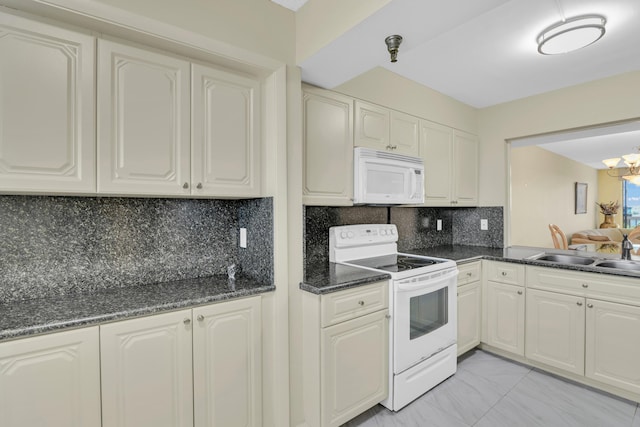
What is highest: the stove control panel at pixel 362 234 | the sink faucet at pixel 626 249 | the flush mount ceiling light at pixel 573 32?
the flush mount ceiling light at pixel 573 32

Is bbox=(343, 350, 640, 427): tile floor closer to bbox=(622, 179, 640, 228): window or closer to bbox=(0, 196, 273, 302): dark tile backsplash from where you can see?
bbox=(0, 196, 273, 302): dark tile backsplash

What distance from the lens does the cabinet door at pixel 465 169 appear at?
124 inches

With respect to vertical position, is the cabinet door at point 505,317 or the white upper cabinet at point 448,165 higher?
the white upper cabinet at point 448,165

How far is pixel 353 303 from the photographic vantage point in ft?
6.04

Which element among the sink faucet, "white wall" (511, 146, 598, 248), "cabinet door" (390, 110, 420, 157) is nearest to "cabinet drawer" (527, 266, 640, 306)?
the sink faucet

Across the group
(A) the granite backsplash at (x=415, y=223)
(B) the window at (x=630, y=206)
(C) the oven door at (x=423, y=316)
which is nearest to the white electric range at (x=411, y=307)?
(C) the oven door at (x=423, y=316)

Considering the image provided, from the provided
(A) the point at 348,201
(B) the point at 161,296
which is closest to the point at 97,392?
(B) the point at 161,296

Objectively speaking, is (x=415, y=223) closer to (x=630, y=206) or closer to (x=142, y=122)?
(x=142, y=122)

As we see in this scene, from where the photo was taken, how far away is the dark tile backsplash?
1.45 metres

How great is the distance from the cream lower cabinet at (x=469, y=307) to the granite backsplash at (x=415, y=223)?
612 mm

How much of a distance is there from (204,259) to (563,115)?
10.8 ft

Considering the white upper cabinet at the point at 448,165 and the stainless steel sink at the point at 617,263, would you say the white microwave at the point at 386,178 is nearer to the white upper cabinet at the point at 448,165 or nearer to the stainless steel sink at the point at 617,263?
the white upper cabinet at the point at 448,165

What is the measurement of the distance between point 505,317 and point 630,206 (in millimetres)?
8251

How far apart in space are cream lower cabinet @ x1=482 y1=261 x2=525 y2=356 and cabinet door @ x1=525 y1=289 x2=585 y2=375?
7 centimetres
